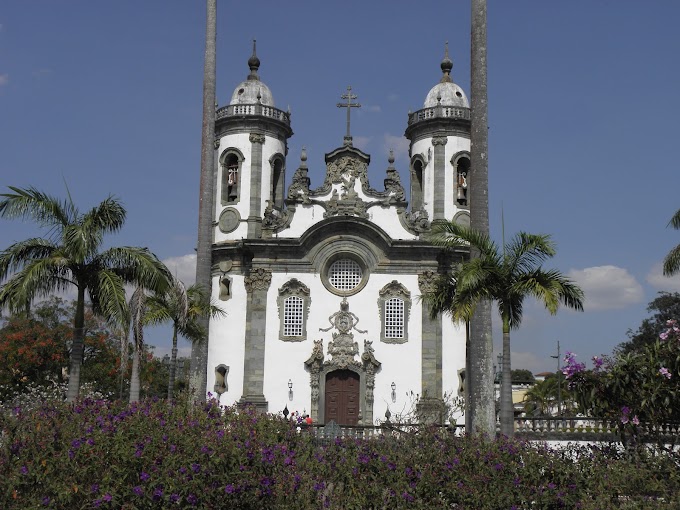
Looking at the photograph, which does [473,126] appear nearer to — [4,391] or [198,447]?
[198,447]

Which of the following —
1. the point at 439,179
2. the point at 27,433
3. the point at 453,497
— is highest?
the point at 439,179

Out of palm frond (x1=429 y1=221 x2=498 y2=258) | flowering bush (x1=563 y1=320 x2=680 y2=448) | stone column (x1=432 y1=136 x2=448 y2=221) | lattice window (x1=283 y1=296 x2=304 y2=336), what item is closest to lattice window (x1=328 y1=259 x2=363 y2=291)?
lattice window (x1=283 y1=296 x2=304 y2=336)

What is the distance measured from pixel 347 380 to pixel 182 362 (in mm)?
27662

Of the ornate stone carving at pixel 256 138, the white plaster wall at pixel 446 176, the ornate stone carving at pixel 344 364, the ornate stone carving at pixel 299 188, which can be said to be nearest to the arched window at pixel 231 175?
the ornate stone carving at pixel 256 138

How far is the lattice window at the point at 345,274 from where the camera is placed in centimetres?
3672

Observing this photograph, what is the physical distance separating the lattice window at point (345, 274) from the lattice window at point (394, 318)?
164 centimetres

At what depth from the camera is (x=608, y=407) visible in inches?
618

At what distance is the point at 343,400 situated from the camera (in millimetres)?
35625

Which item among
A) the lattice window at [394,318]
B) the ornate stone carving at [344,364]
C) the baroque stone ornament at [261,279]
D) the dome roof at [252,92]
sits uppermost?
the dome roof at [252,92]

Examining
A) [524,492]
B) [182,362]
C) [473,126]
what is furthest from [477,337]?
[182,362]

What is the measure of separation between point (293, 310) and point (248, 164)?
6.81m

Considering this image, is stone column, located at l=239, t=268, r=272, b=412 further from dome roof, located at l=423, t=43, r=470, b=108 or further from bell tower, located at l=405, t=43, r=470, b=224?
dome roof, located at l=423, t=43, r=470, b=108

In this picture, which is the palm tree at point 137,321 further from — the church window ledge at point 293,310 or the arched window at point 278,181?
the arched window at point 278,181

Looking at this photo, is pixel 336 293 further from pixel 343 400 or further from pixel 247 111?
pixel 247 111
